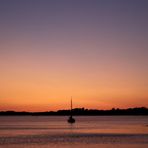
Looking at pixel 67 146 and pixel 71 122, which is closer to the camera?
pixel 67 146

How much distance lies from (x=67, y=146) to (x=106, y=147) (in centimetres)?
537

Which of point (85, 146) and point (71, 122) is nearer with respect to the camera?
point (85, 146)

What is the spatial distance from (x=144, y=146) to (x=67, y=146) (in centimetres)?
1011

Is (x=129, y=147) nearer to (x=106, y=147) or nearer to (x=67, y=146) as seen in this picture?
(x=106, y=147)

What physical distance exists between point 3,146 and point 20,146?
2294mm

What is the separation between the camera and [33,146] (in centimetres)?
5397

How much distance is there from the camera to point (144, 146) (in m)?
53.1

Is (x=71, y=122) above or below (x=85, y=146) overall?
above

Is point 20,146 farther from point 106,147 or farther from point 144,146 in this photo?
point 144,146

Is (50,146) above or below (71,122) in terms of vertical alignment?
below

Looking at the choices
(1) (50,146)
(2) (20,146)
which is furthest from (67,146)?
(2) (20,146)

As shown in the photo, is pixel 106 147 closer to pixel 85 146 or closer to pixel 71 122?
pixel 85 146

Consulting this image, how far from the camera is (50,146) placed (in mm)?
54031

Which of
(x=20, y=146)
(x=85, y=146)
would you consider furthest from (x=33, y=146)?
(x=85, y=146)
